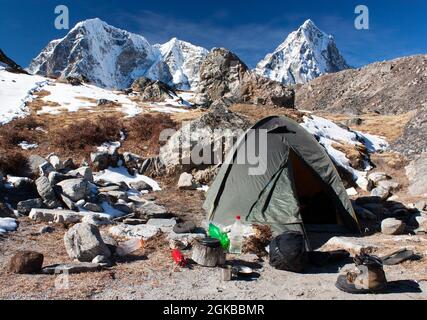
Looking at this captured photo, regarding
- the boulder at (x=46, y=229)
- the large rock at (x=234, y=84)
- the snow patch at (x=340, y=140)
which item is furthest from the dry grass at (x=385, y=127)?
the boulder at (x=46, y=229)

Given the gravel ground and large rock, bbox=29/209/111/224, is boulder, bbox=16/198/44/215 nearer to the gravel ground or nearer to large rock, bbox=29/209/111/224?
Answer: large rock, bbox=29/209/111/224

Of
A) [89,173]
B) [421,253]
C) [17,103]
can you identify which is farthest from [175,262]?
[17,103]

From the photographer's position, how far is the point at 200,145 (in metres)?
15.9

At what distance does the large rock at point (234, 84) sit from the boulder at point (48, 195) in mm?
20708

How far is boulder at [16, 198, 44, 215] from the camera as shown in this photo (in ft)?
34.6

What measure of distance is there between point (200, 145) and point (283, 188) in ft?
22.4

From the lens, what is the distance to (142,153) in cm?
1823

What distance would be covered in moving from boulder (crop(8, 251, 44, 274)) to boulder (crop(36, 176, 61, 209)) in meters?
4.31

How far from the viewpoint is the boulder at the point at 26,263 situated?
265 inches

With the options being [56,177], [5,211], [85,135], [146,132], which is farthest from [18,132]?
[5,211]

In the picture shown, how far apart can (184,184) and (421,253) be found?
8.64 m

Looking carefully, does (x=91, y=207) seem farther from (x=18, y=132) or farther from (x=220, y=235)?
(x=18, y=132)

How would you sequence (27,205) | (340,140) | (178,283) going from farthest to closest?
(340,140), (27,205), (178,283)

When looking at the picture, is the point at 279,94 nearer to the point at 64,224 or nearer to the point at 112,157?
the point at 112,157
